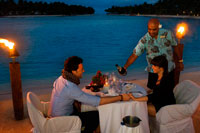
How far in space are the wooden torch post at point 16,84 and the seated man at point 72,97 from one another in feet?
4.11

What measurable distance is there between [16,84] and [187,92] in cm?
265

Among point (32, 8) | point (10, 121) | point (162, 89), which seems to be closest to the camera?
point (162, 89)

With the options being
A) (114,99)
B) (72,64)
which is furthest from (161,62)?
(72,64)

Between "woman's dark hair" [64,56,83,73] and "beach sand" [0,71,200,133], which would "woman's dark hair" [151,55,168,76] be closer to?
"woman's dark hair" [64,56,83,73]

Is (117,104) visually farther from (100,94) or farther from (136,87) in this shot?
(136,87)

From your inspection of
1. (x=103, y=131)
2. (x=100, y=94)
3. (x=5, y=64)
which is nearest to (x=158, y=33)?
(x=100, y=94)

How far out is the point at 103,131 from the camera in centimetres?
284

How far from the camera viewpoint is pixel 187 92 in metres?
3.16

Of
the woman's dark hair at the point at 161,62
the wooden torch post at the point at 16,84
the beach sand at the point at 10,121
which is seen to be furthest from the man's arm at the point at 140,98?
the wooden torch post at the point at 16,84

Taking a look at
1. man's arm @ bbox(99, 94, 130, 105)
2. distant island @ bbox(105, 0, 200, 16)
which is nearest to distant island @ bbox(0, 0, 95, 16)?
distant island @ bbox(105, 0, 200, 16)

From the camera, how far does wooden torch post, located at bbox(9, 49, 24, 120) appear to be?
12.2 feet

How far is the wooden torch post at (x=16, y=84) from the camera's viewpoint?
147 inches

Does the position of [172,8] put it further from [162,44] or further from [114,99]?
[114,99]

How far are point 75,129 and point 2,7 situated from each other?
127217mm
